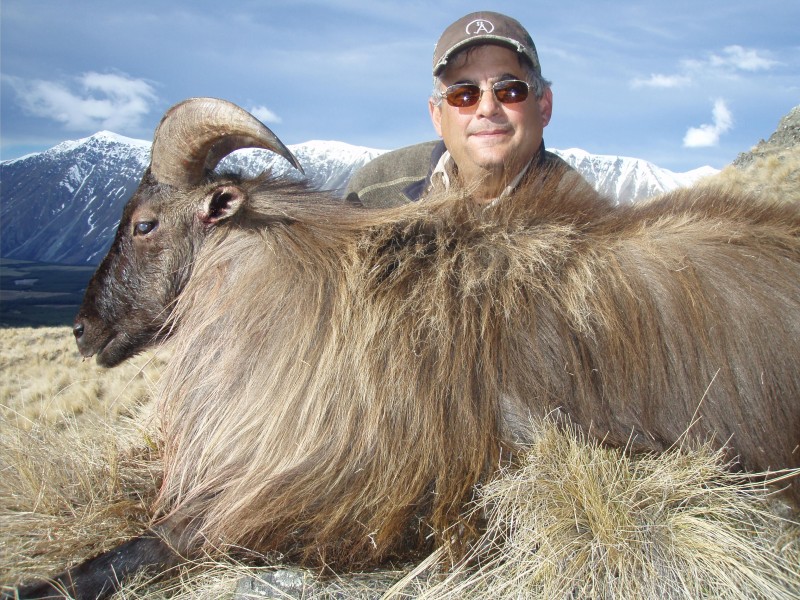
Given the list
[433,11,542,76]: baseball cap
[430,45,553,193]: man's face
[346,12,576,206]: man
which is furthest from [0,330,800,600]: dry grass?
[433,11,542,76]: baseball cap

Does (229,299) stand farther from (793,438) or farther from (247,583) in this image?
(793,438)

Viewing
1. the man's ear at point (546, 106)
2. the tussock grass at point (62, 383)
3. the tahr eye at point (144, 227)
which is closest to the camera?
the tahr eye at point (144, 227)

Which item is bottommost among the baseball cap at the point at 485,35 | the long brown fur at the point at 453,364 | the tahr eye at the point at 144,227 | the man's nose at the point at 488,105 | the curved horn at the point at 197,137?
the long brown fur at the point at 453,364

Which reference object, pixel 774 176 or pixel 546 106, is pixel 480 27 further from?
pixel 774 176

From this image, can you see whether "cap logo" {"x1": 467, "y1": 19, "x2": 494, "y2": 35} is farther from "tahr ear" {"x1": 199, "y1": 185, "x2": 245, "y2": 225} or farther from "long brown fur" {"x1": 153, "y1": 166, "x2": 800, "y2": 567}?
"tahr ear" {"x1": 199, "y1": 185, "x2": 245, "y2": 225}

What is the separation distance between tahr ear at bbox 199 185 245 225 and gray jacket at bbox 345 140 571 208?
2.52 metres

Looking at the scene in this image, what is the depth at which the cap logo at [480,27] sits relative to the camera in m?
3.64

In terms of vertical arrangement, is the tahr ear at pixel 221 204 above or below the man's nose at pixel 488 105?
below

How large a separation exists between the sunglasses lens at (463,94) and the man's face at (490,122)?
36 mm

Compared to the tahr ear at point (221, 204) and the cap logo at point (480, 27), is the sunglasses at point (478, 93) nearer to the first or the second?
the cap logo at point (480, 27)

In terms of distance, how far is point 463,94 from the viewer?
11.9ft

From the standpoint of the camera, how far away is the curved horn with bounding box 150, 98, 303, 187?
3.03 m

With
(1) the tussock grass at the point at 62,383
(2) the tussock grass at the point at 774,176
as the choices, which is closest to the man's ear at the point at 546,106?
(1) the tussock grass at the point at 62,383

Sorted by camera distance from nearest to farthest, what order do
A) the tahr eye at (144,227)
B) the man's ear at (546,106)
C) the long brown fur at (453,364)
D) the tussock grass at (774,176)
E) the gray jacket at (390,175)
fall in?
1. the long brown fur at (453,364)
2. the tahr eye at (144,227)
3. the man's ear at (546,106)
4. the gray jacket at (390,175)
5. the tussock grass at (774,176)
